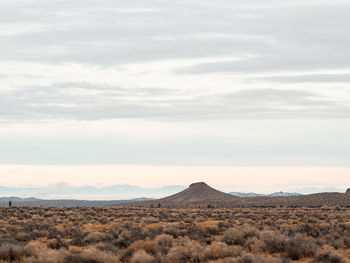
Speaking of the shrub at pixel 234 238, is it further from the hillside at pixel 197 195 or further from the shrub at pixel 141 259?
the hillside at pixel 197 195

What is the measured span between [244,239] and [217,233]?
18.2 ft

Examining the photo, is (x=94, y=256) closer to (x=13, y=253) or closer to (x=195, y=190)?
(x=13, y=253)

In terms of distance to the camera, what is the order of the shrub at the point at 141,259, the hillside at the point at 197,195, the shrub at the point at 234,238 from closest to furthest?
the shrub at the point at 141,259
the shrub at the point at 234,238
the hillside at the point at 197,195

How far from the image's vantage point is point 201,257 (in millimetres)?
18391

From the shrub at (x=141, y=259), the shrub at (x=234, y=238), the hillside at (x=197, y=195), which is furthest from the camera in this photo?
the hillside at (x=197, y=195)

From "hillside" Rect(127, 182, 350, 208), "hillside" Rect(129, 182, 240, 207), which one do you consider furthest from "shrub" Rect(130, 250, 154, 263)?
"hillside" Rect(129, 182, 240, 207)

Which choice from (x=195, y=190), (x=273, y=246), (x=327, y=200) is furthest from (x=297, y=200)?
(x=273, y=246)

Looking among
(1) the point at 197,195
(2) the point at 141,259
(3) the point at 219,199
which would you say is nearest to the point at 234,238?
(2) the point at 141,259

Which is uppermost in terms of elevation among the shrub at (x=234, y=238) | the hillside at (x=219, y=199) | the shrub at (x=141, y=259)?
the hillside at (x=219, y=199)

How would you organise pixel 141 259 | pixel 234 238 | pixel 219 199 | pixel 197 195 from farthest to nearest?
1. pixel 197 195
2. pixel 219 199
3. pixel 234 238
4. pixel 141 259

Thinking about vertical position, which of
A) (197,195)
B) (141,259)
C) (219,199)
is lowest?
(141,259)

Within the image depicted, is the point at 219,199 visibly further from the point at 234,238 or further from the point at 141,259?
the point at 141,259

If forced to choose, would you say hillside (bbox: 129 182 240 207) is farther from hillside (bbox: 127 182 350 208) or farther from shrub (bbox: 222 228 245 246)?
shrub (bbox: 222 228 245 246)

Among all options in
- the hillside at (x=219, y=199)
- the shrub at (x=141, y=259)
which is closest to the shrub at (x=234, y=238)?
the shrub at (x=141, y=259)
